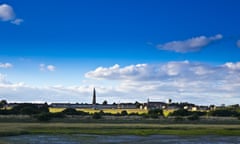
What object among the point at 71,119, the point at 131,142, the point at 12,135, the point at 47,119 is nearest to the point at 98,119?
the point at 71,119

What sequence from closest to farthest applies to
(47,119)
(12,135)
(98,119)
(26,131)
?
(12,135) < (26,131) < (47,119) < (98,119)

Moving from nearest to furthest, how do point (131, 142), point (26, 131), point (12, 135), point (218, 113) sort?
point (131, 142), point (12, 135), point (26, 131), point (218, 113)

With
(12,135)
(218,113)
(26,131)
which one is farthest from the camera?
(218,113)

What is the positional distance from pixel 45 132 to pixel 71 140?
42.4 feet

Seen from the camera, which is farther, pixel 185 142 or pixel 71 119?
pixel 71 119

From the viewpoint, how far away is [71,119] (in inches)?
3873

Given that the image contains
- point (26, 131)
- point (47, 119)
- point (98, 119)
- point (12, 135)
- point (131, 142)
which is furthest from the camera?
point (98, 119)

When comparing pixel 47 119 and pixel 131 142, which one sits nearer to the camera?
pixel 131 142

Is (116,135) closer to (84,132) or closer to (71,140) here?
(84,132)

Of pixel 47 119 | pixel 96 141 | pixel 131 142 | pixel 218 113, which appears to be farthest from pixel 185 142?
pixel 218 113

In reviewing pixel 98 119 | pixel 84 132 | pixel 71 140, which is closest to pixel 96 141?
pixel 71 140

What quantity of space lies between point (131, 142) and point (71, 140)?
23.4ft

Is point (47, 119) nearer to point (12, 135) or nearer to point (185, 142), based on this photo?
point (12, 135)

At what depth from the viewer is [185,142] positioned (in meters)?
57.9
